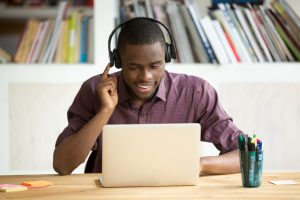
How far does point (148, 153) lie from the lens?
1613mm

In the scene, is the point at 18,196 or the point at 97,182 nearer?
the point at 18,196

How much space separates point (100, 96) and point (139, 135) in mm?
489

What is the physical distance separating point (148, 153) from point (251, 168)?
31cm

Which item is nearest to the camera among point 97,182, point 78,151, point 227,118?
point 97,182

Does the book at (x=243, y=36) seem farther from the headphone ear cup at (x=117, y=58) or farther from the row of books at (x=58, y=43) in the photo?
the headphone ear cup at (x=117, y=58)

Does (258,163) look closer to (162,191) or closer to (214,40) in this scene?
(162,191)

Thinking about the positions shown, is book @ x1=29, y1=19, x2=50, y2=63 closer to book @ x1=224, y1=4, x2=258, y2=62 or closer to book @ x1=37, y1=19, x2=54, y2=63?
book @ x1=37, y1=19, x2=54, y2=63

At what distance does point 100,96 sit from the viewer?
6.75ft

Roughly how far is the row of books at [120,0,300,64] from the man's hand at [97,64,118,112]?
936mm

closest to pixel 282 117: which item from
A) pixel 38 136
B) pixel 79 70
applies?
pixel 79 70

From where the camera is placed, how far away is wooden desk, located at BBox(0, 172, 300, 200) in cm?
153

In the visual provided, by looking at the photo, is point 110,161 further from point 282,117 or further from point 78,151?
point 282,117

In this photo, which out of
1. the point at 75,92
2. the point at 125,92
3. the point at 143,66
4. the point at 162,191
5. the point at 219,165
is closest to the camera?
the point at 162,191

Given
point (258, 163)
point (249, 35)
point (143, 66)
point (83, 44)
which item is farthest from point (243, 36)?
point (258, 163)
